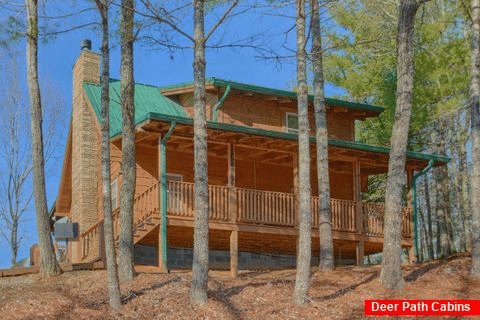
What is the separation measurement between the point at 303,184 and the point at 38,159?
271 inches

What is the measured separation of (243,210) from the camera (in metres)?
22.0

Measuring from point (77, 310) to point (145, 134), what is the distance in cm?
786

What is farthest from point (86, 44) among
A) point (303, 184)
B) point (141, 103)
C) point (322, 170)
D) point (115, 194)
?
point (303, 184)

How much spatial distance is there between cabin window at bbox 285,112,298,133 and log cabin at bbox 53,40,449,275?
0.04 meters

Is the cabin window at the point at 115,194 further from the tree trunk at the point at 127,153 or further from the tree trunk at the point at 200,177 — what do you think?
the tree trunk at the point at 200,177

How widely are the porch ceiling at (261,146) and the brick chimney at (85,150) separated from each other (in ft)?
11.4

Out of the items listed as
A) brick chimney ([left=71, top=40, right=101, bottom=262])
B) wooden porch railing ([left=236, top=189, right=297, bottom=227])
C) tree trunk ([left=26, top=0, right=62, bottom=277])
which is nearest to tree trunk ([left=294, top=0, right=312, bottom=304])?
wooden porch railing ([left=236, top=189, right=297, bottom=227])

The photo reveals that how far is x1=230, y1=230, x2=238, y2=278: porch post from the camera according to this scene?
20.9m

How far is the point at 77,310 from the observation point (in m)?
14.9

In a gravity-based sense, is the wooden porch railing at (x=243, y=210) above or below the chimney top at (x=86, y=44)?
below

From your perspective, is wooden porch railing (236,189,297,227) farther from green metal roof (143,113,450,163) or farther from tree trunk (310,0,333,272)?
tree trunk (310,0,333,272)

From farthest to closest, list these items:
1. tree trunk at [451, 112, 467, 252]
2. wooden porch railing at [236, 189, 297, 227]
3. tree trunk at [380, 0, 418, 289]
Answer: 1. tree trunk at [451, 112, 467, 252]
2. wooden porch railing at [236, 189, 297, 227]
3. tree trunk at [380, 0, 418, 289]

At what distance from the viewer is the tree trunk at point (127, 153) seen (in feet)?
57.7

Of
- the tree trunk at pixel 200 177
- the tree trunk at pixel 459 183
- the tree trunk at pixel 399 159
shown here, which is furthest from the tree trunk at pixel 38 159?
the tree trunk at pixel 459 183
